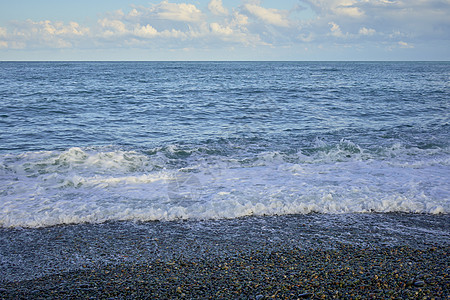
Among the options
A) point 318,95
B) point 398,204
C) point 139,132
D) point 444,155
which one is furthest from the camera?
point 318,95

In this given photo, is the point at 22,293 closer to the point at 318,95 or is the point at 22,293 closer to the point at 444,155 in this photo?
the point at 444,155

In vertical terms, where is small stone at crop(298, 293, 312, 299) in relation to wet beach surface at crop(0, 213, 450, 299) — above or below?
above

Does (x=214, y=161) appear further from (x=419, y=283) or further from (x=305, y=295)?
(x=419, y=283)

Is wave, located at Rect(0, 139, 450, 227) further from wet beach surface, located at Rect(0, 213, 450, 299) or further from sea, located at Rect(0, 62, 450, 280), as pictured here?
wet beach surface, located at Rect(0, 213, 450, 299)

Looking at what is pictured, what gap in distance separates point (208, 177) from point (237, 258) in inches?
151

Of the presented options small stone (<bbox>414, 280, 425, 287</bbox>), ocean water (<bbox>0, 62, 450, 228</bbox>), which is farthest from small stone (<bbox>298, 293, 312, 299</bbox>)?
ocean water (<bbox>0, 62, 450, 228</bbox>)

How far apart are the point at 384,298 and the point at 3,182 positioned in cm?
777

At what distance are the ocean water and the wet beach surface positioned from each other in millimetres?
432

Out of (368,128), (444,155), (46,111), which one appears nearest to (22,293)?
(444,155)

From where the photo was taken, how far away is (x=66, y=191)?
22.7ft

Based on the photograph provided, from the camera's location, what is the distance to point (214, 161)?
371 inches

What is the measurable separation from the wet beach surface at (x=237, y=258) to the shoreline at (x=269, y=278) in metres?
0.01

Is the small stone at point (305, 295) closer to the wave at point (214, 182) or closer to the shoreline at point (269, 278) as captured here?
the shoreline at point (269, 278)

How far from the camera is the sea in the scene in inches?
201
